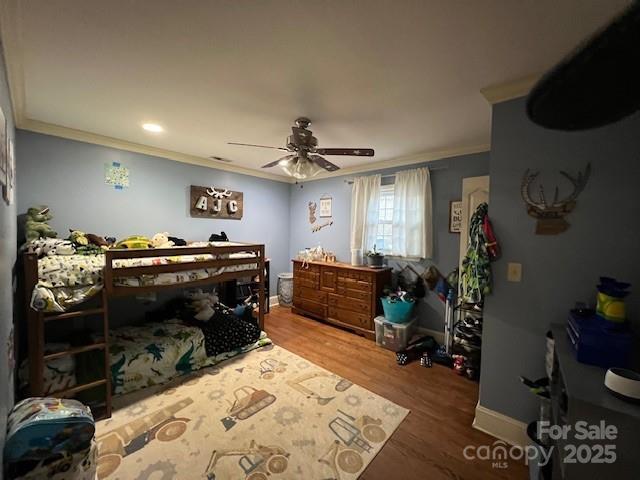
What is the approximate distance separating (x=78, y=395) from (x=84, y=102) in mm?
2236

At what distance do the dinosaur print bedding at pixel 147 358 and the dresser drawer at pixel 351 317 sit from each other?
138 cm

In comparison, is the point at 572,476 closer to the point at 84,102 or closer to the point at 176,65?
the point at 176,65

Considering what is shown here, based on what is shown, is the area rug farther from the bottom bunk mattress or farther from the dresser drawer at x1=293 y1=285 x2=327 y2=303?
the dresser drawer at x1=293 y1=285 x2=327 y2=303

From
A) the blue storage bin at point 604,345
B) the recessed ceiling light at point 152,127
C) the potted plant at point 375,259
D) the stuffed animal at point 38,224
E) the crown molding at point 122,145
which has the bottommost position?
the blue storage bin at point 604,345

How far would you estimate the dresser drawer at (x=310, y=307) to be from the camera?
386 centimetres

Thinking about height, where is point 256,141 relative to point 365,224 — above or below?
above

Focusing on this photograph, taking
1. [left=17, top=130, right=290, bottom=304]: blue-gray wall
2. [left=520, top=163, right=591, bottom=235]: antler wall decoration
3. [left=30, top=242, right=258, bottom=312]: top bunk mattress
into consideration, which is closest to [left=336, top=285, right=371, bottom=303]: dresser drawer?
[left=17, top=130, right=290, bottom=304]: blue-gray wall

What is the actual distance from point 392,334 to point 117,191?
3552 mm

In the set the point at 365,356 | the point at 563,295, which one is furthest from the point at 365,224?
the point at 563,295

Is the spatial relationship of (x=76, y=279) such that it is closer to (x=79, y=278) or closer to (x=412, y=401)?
(x=79, y=278)

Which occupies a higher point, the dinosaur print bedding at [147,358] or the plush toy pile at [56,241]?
the plush toy pile at [56,241]

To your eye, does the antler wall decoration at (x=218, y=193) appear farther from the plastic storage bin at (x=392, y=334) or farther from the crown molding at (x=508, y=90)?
the crown molding at (x=508, y=90)

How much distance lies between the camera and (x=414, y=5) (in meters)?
1.12

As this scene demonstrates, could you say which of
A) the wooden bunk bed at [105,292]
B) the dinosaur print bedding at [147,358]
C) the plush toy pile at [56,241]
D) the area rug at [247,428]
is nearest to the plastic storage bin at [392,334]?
the area rug at [247,428]
